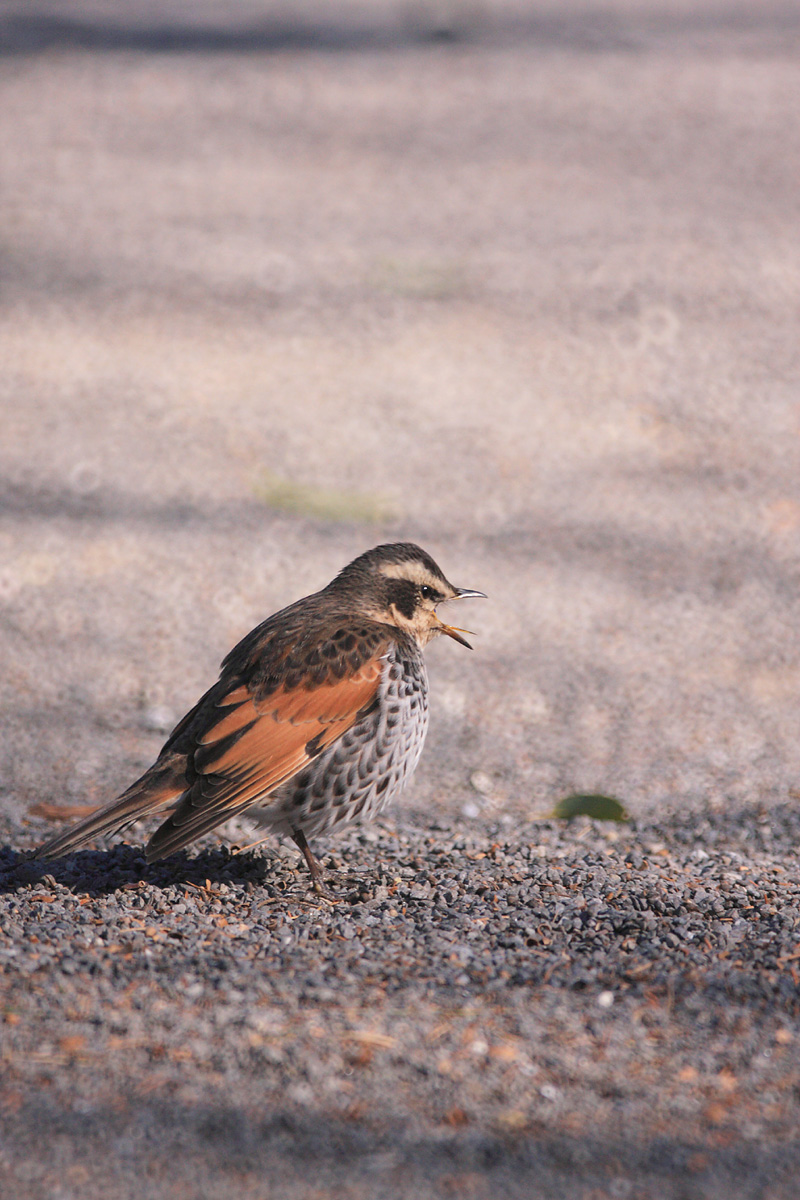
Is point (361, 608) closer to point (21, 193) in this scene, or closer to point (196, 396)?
point (196, 396)

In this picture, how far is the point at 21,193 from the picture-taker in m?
9.72

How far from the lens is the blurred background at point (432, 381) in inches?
263

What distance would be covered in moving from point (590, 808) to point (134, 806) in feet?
8.03

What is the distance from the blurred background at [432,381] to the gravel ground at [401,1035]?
1.64 metres

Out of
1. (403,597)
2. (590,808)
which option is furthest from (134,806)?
(590,808)

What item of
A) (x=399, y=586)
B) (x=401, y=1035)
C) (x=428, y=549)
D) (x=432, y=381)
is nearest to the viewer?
(x=401, y=1035)

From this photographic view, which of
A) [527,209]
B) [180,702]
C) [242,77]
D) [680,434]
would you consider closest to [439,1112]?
[180,702]

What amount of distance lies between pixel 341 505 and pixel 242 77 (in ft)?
18.3

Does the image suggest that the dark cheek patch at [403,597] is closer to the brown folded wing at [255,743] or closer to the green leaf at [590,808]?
the brown folded wing at [255,743]

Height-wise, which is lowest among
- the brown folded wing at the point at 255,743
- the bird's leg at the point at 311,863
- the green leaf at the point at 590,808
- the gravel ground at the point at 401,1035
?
the green leaf at the point at 590,808

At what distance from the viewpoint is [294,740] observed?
4.66 meters

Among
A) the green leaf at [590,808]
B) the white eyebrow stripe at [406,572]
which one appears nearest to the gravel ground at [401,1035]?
the green leaf at [590,808]

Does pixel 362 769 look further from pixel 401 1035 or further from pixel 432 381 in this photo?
pixel 432 381

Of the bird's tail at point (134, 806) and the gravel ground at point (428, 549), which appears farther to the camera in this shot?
the bird's tail at point (134, 806)
